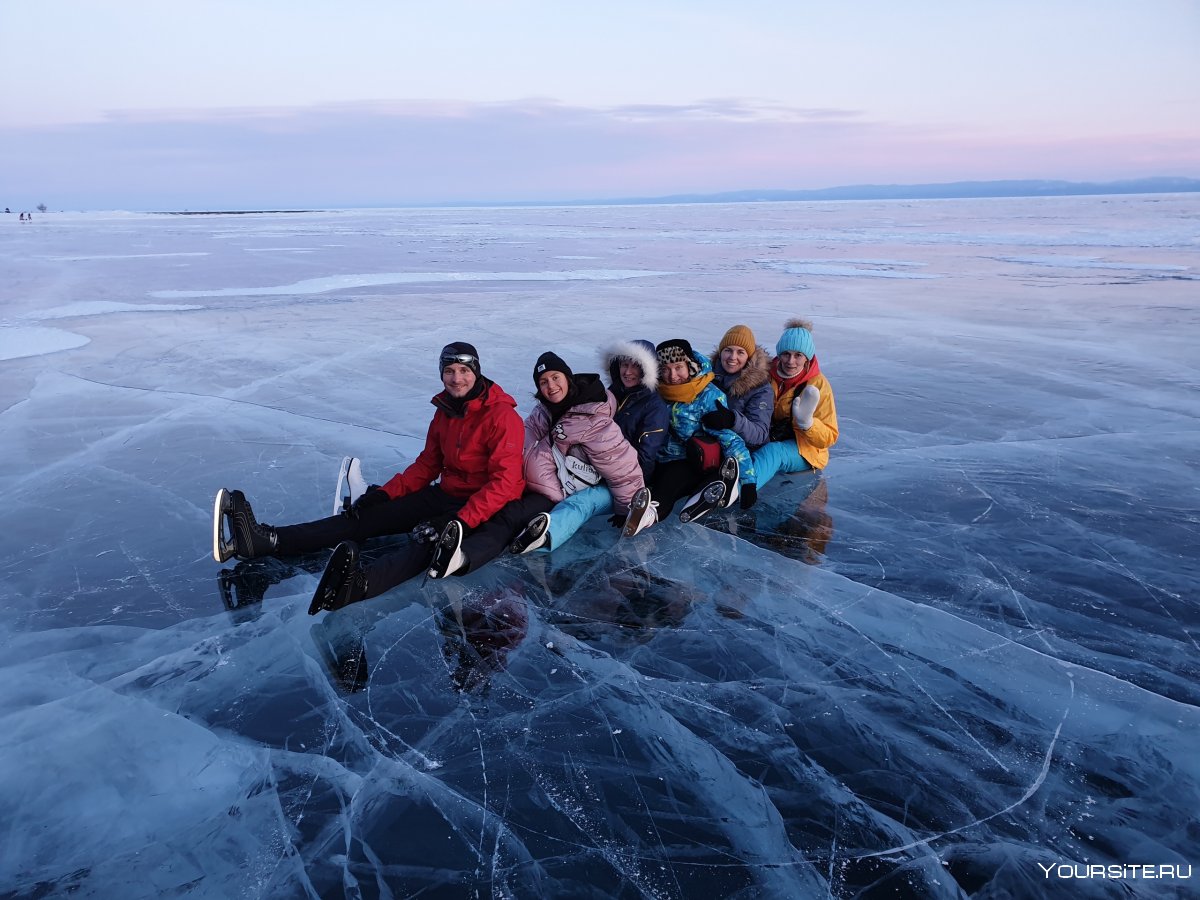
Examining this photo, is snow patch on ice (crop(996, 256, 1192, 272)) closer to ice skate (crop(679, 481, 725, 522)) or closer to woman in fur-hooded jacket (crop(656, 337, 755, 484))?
woman in fur-hooded jacket (crop(656, 337, 755, 484))

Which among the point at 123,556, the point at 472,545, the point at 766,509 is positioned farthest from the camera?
the point at 766,509

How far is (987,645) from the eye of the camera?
313 cm

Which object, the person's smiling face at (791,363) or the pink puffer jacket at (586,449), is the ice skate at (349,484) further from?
the person's smiling face at (791,363)

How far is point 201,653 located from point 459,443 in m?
1.50

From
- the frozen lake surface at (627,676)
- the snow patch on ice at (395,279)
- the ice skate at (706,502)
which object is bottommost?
the frozen lake surface at (627,676)

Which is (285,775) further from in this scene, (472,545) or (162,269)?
(162,269)

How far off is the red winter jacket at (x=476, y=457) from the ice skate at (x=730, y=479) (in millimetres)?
1176

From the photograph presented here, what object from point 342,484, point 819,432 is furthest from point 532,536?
point 819,432

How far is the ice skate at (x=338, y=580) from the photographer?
317cm

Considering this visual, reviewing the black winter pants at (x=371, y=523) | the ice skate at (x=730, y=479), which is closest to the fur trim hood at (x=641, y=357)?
the ice skate at (x=730, y=479)

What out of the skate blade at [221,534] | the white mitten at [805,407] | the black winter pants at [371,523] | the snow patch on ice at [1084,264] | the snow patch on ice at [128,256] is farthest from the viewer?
the snow patch on ice at [128,256]

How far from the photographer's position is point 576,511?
13.6 feet

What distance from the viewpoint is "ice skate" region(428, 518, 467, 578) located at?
11.6ft

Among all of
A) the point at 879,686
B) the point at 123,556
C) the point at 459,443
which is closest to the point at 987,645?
the point at 879,686
